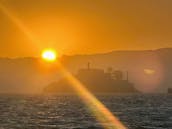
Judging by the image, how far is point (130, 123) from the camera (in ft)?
317

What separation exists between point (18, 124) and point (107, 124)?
51.7 ft

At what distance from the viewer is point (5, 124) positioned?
3639 inches

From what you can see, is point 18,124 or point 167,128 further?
point 18,124

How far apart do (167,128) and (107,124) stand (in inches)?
497

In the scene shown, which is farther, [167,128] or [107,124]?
[107,124]

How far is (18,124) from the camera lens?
306 ft

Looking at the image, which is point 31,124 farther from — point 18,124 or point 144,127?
point 144,127

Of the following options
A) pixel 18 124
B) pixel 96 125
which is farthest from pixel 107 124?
pixel 18 124

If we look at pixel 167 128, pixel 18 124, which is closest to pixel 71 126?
pixel 18 124

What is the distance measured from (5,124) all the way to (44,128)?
9650mm

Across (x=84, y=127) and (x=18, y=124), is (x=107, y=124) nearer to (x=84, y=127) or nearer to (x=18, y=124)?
(x=84, y=127)

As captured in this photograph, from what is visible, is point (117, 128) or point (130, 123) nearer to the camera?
point (117, 128)

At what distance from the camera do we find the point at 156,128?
288 ft

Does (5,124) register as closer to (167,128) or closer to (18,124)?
(18,124)
